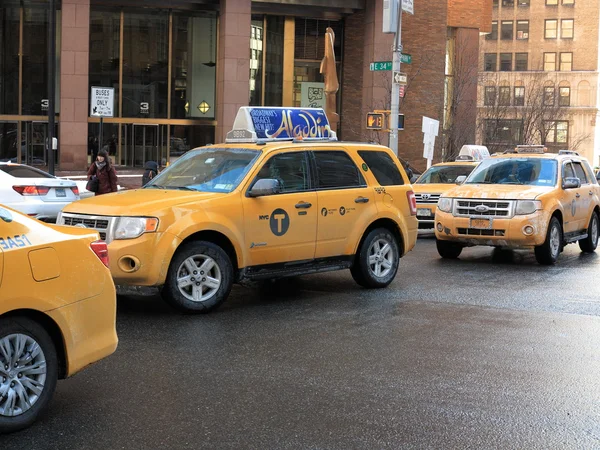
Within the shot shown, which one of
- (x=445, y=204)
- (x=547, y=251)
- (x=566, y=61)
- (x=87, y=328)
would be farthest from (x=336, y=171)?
(x=566, y=61)

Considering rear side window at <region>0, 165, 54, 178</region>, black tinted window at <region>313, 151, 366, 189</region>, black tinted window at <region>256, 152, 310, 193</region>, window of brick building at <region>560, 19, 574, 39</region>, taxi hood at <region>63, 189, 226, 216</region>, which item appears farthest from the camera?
window of brick building at <region>560, 19, 574, 39</region>

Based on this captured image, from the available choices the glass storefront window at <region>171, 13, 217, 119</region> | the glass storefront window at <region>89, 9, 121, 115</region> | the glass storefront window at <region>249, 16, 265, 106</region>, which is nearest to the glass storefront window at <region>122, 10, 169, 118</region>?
the glass storefront window at <region>89, 9, 121, 115</region>

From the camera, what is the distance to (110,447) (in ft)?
16.4

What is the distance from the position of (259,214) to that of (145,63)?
30.7m

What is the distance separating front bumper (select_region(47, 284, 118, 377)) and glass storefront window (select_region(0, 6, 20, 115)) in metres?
34.3

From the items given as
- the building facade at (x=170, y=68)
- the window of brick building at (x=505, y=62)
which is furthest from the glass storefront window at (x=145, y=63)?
the window of brick building at (x=505, y=62)

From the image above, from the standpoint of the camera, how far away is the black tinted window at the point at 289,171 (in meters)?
10.1

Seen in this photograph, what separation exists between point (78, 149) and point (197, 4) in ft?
28.7

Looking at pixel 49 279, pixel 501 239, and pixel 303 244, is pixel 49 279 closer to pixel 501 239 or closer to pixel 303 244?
pixel 303 244

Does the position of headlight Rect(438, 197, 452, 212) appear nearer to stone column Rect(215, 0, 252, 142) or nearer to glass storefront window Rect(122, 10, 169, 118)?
stone column Rect(215, 0, 252, 142)

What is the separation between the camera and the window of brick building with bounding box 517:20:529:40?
96.5m

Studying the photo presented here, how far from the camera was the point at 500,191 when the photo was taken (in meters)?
14.3

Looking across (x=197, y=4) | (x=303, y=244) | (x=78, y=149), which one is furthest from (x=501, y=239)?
(x=197, y=4)

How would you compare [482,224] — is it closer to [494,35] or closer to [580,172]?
[580,172]
